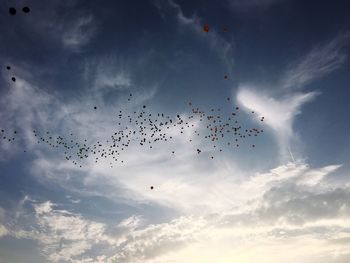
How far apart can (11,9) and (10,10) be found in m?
0.20

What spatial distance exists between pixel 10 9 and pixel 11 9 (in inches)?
4.3

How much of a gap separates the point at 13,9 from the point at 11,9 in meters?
0.21

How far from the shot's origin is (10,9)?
26328 mm

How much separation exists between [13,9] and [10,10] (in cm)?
39

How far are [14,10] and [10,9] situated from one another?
39 centimetres

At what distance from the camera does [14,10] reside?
87.0 ft

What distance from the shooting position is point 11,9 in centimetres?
2634

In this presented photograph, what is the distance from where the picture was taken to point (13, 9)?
86.6 ft

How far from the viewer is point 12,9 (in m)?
26.4

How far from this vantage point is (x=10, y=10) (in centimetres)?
2641

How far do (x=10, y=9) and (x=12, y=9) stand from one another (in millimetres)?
213
